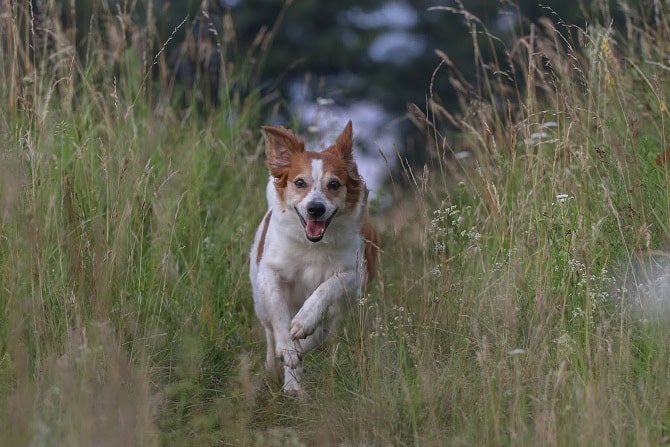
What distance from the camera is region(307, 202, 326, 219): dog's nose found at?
16.7 feet

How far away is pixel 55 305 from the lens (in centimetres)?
438

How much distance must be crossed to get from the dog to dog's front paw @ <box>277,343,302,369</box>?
9cm

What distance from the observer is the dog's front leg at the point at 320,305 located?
4828 millimetres

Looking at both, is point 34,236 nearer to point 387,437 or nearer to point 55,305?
point 55,305

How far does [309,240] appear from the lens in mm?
5168

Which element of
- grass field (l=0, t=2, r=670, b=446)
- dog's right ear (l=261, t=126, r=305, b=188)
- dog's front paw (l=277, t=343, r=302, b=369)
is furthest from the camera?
dog's right ear (l=261, t=126, r=305, b=188)

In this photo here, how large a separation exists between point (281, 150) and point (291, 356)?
1263mm

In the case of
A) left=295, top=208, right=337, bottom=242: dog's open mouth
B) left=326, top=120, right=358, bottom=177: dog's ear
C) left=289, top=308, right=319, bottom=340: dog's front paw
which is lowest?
left=289, top=308, right=319, bottom=340: dog's front paw

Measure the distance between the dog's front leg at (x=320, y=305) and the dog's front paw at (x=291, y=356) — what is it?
61 mm

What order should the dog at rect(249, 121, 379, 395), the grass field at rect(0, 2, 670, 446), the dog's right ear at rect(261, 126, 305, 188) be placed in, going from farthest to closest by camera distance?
the dog's right ear at rect(261, 126, 305, 188), the dog at rect(249, 121, 379, 395), the grass field at rect(0, 2, 670, 446)

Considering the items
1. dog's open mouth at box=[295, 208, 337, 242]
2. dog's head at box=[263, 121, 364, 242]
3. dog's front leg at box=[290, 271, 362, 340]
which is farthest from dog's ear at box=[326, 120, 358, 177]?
dog's front leg at box=[290, 271, 362, 340]

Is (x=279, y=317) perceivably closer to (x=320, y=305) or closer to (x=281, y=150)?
(x=320, y=305)

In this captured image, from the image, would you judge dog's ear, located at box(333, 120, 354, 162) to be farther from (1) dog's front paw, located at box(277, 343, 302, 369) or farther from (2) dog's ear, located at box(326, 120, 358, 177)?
(1) dog's front paw, located at box(277, 343, 302, 369)

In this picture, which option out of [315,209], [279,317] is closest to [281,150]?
[315,209]
